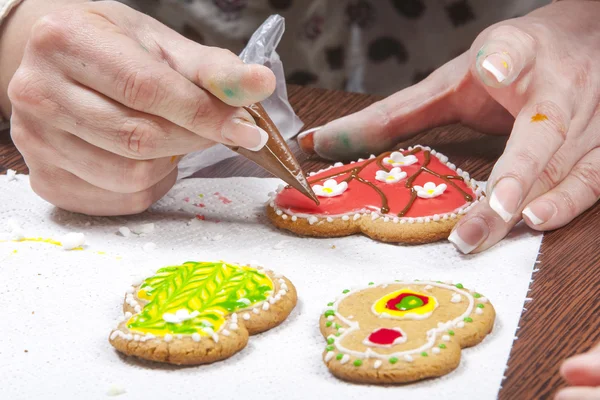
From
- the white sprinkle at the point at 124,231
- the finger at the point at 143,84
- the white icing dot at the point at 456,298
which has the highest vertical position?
the finger at the point at 143,84

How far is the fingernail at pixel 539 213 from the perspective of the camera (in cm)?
119

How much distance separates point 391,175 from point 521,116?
0.23 meters

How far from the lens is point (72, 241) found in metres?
1.21

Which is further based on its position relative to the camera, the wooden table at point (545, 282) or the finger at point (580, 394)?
the wooden table at point (545, 282)

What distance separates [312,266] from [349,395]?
1.08 feet

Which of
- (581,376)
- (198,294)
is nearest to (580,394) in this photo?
(581,376)

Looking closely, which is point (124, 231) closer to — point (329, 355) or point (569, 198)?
point (329, 355)

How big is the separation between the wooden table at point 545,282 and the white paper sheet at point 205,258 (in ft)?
0.07

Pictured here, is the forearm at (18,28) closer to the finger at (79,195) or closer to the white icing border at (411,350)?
the finger at (79,195)

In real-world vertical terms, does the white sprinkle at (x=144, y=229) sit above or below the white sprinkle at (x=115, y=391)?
below

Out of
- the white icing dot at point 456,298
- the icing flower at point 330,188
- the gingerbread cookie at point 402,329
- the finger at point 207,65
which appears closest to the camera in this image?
the gingerbread cookie at point 402,329

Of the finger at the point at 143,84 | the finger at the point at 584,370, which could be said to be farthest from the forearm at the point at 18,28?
the finger at the point at 584,370

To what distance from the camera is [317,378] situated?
89 cm

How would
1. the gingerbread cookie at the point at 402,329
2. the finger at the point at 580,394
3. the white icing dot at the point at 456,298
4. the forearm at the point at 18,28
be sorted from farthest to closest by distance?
the forearm at the point at 18,28 → the white icing dot at the point at 456,298 → the gingerbread cookie at the point at 402,329 → the finger at the point at 580,394
